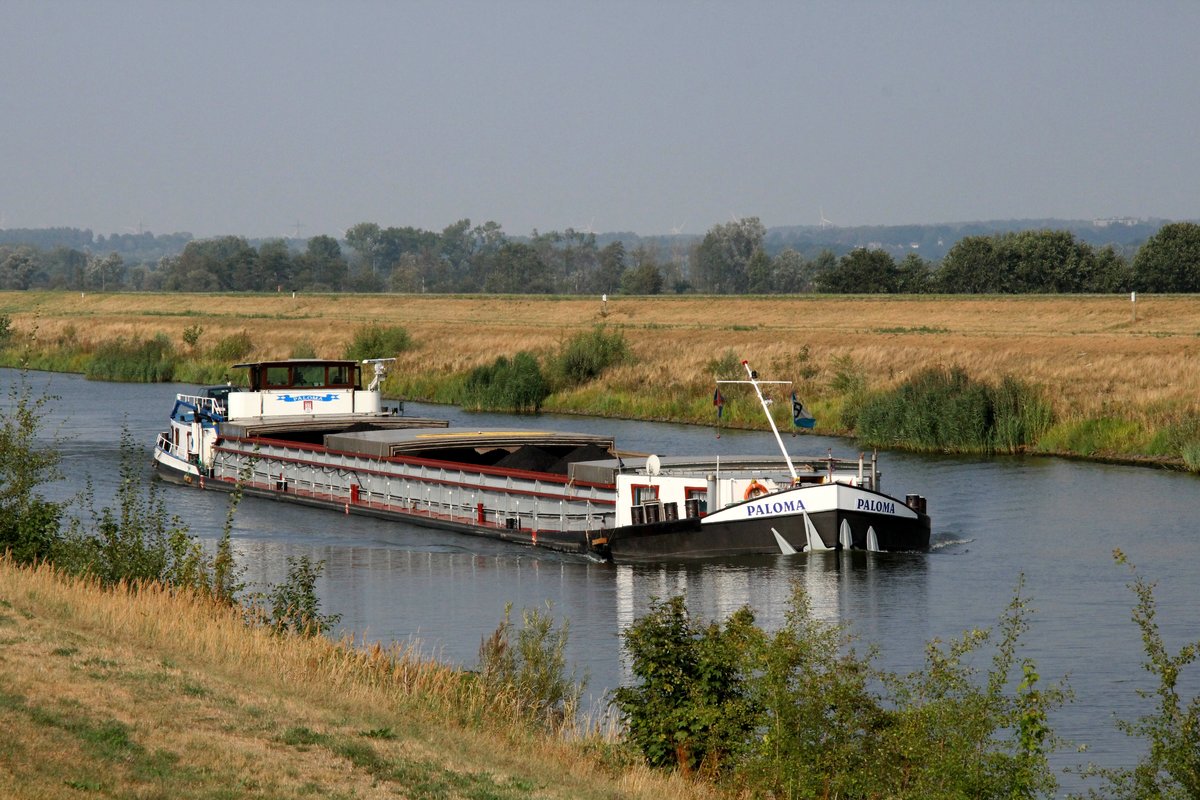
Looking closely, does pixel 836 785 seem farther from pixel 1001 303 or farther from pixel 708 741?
pixel 1001 303

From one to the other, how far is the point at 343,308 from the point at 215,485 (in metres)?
79.6

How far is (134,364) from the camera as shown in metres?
77.9

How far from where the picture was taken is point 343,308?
11962cm

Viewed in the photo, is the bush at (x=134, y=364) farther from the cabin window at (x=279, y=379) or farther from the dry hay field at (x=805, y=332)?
the cabin window at (x=279, y=379)

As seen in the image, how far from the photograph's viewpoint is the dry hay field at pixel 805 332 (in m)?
→ 48.5

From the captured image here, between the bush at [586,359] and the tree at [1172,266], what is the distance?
4785 cm

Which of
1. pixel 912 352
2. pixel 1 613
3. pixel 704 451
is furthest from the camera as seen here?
pixel 912 352

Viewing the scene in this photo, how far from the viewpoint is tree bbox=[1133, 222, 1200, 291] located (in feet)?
319

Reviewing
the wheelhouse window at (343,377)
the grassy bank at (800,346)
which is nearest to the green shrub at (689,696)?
the grassy bank at (800,346)

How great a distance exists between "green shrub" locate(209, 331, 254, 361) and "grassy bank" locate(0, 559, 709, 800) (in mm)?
63597

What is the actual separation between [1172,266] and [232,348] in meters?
58.9

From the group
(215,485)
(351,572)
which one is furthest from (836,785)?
(215,485)

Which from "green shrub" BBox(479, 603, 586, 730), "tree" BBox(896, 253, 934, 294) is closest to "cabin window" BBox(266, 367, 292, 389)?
"green shrub" BBox(479, 603, 586, 730)

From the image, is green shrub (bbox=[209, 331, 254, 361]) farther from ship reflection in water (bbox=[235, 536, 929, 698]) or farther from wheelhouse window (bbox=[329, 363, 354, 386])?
ship reflection in water (bbox=[235, 536, 929, 698])
